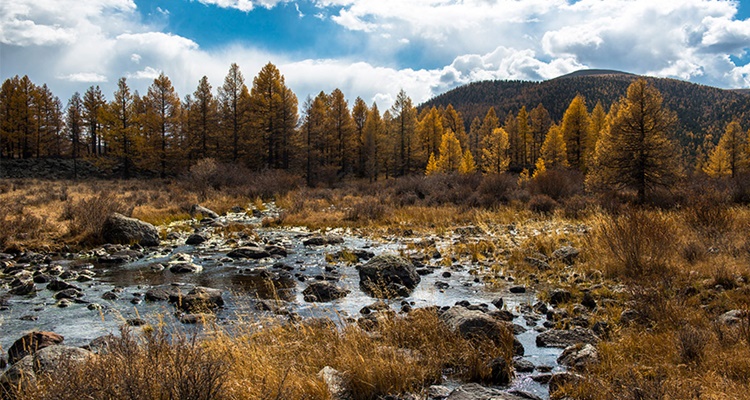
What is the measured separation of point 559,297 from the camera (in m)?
7.88

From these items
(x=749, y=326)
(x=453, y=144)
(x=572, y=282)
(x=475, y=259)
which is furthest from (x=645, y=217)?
(x=453, y=144)

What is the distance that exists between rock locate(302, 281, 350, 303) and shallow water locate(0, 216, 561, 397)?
7.7 inches

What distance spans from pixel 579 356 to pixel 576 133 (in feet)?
188

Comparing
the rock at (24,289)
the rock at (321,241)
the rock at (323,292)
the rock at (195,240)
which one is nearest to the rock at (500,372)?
the rock at (323,292)

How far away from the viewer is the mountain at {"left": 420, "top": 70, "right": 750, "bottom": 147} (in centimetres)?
14012

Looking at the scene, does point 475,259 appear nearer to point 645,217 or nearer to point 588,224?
point 645,217

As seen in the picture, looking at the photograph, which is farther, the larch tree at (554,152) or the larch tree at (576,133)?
the larch tree at (576,133)

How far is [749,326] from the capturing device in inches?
186

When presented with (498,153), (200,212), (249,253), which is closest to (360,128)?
(498,153)

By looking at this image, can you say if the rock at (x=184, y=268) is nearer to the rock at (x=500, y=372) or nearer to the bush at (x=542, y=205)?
the rock at (x=500, y=372)

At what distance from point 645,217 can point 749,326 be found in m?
5.31

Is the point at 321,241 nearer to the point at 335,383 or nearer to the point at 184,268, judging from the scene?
the point at 184,268

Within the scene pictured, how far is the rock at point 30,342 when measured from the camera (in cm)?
525

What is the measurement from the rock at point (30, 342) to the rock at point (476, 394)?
518 cm
